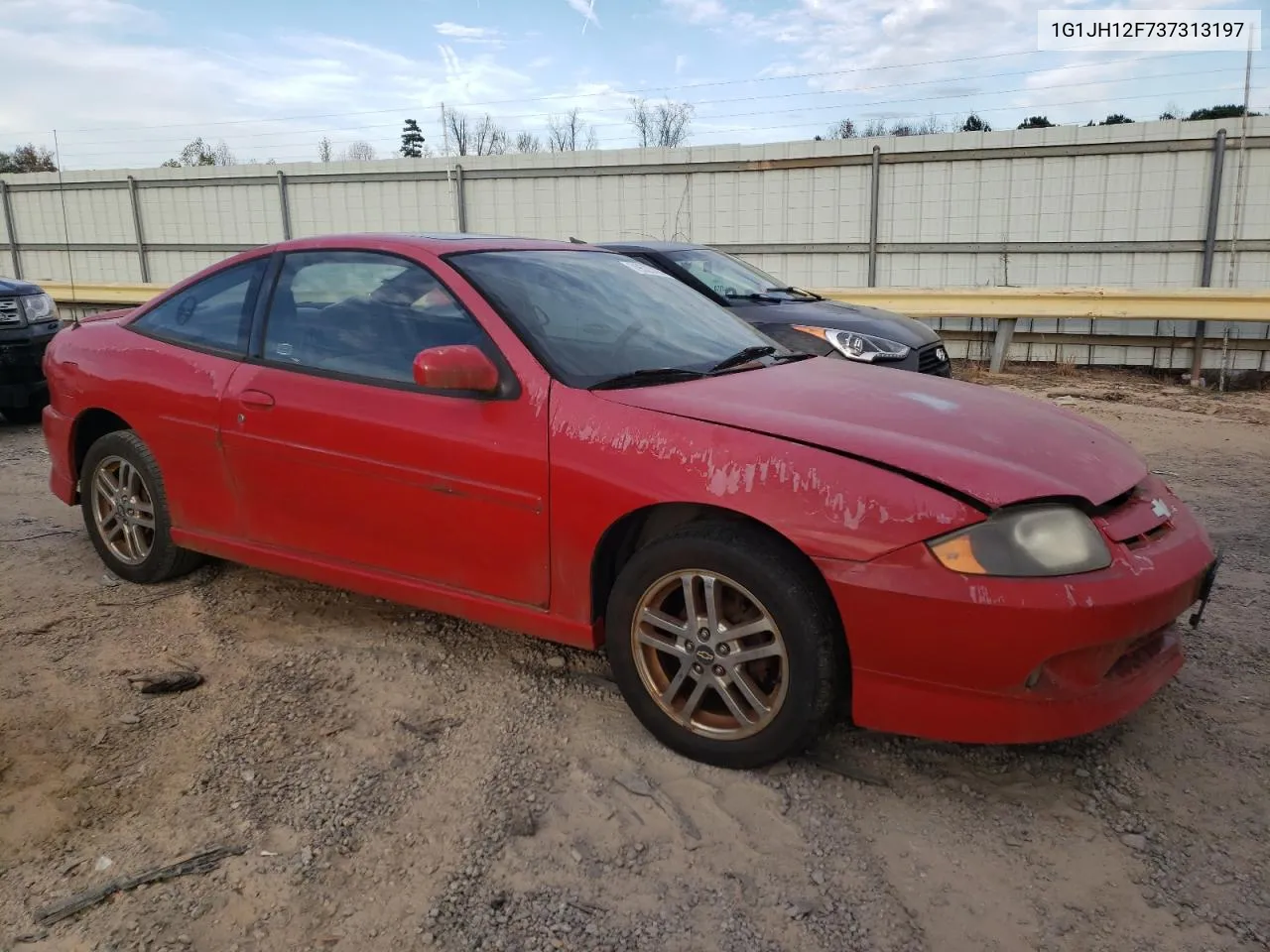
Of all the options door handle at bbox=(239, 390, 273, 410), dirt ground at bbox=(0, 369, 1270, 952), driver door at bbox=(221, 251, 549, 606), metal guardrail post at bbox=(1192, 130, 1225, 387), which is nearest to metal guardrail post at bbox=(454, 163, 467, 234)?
metal guardrail post at bbox=(1192, 130, 1225, 387)

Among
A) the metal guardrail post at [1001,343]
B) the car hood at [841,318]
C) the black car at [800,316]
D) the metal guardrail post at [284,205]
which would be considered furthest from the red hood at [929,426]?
the metal guardrail post at [284,205]

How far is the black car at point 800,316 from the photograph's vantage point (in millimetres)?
7035

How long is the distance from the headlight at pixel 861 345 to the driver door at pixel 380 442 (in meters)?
4.26

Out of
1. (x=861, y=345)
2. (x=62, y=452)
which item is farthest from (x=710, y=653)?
(x=861, y=345)

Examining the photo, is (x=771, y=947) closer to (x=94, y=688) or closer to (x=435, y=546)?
(x=435, y=546)

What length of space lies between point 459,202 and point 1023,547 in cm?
1348

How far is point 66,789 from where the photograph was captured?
8.82 ft

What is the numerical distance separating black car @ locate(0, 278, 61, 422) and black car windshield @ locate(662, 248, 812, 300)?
5.22m

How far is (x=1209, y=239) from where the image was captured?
35.8 feet

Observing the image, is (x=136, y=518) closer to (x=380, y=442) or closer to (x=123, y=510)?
(x=123, y=510)

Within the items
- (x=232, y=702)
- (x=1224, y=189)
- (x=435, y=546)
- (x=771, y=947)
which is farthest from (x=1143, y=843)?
(x=1224, y=189)

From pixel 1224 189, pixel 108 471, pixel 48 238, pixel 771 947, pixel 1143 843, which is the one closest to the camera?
pixel 771 947

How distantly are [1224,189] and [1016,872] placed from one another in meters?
11.1

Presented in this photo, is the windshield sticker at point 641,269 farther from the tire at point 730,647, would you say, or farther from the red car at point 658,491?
the tire at point 730,647
